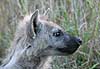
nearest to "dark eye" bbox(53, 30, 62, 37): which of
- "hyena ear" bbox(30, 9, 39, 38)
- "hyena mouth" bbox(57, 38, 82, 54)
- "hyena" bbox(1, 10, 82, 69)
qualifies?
"hyena" bbox(1, 10, 82, 69)

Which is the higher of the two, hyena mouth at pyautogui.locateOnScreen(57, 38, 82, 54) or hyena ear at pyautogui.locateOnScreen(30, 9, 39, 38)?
hyena ear at pyautogui.locateOnScreen(30, 9, 39, 38)

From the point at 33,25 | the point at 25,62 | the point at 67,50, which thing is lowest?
the point at 25,62

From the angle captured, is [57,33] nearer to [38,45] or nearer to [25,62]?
[38,45]

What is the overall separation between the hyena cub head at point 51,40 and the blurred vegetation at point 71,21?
32.2 inches

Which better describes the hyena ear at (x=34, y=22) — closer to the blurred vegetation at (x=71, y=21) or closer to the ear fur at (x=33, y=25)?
the ear fur at (x=33, y=25)

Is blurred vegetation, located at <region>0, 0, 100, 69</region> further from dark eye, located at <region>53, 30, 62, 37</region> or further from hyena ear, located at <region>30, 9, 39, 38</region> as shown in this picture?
hyena ear, located at <region>30, 9, 39, 38</region>

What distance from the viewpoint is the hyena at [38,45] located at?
597 cm

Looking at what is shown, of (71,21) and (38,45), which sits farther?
A: (71,21)

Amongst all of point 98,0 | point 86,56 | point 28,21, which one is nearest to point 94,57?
point 86,56

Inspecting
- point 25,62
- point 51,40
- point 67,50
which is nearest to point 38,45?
point 51,40

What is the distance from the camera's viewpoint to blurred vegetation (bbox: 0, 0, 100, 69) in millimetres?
6844

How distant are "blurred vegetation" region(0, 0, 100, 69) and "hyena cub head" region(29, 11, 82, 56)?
82 centimetres

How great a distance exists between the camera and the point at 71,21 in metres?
7.17

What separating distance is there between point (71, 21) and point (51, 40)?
1231 millimetres
